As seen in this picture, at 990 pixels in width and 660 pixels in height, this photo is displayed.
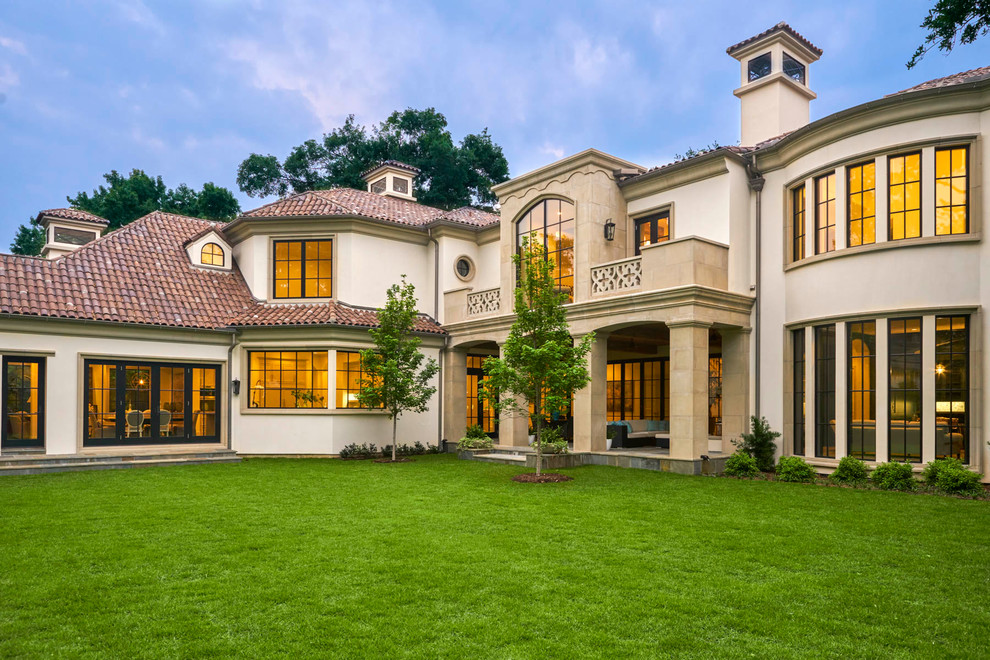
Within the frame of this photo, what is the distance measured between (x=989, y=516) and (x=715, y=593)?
227 inches

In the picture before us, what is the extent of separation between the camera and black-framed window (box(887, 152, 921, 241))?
494 inches

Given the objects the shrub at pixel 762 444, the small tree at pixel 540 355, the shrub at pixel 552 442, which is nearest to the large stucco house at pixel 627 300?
the shrub at pixel 762 444

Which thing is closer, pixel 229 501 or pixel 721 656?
pixel 721 656

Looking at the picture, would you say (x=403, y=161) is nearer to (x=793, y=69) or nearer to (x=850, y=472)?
(x=793, y=69)

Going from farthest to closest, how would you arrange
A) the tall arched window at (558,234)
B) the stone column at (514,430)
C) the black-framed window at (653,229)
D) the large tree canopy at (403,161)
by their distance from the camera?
the large tree canopy at (403,161), the stone column at (514,430), the tall arched window at (558,234), the black-framed window at (653,229)

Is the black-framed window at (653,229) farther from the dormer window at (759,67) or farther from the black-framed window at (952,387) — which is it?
the black-framed window at (952,387)

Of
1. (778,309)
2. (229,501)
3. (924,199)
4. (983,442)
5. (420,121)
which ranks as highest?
(420,121)

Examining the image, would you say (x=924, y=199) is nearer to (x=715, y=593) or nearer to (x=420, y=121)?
(x=715, y=593)

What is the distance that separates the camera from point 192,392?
18469 millimetres

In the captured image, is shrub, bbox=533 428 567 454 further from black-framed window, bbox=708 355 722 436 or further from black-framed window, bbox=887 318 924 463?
black-framed window, bbox=887 318 924 463

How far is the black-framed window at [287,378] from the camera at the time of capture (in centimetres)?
1892

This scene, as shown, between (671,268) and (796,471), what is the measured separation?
4.76 meters

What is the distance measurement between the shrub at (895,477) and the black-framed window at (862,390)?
868 millimetres

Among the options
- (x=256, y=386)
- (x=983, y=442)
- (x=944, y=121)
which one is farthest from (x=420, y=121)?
(x=983, y=442)
